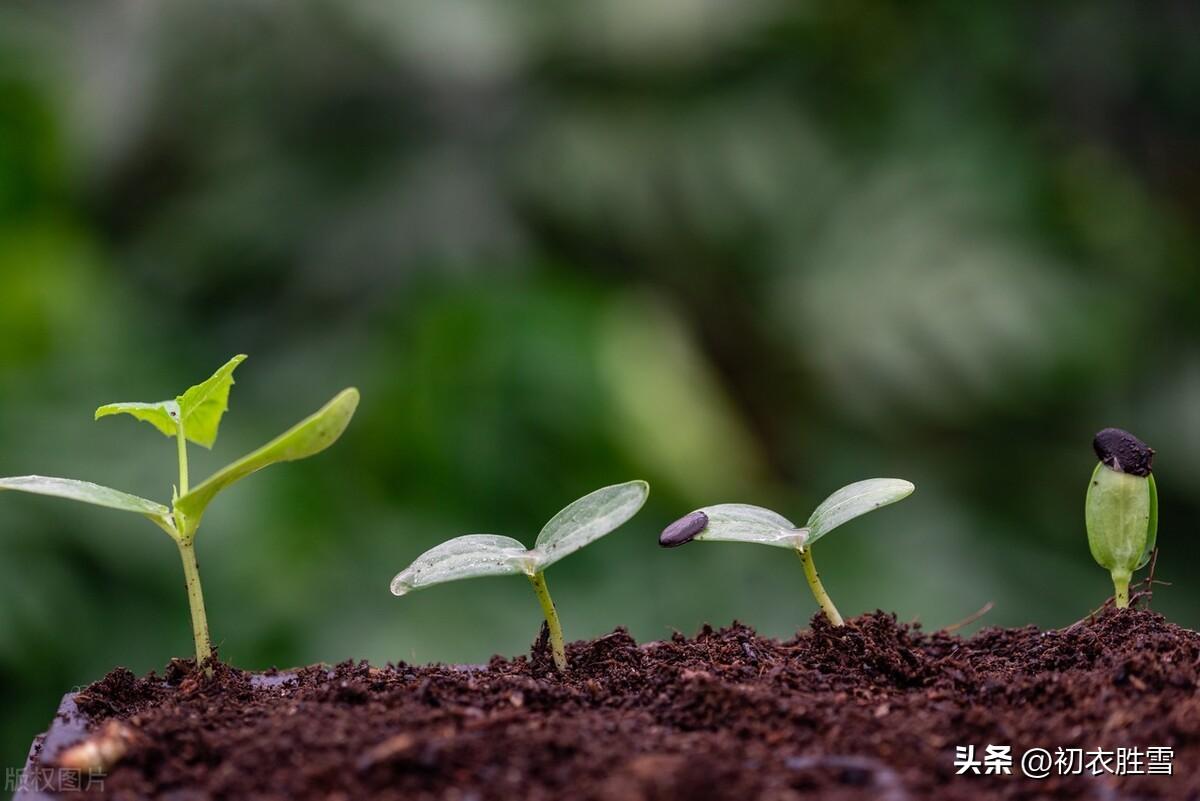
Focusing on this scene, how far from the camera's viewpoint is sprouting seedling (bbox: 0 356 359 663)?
0.74 meters

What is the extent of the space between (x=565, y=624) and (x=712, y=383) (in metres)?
0.97

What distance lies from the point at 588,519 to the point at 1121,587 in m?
0.44

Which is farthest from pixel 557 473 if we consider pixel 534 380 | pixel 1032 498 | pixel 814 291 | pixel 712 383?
pixel 1032 498

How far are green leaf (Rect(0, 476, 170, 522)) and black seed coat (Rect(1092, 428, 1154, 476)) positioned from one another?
2.23 ft

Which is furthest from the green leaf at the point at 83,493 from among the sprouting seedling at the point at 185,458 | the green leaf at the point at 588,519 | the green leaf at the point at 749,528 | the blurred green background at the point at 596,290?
the blurred green background at the point at 596,290

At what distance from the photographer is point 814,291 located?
134 inches

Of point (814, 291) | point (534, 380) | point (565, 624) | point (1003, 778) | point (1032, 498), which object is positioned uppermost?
point (814, 291)

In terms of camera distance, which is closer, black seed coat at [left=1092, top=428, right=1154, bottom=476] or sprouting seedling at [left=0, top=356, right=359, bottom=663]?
sprouting seedling at [left=0, top=356, right=359, bottom=663]

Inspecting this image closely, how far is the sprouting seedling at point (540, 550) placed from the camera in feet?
2.61

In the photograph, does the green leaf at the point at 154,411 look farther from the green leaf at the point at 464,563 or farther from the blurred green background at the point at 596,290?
the blurred green background at the point at 596,290

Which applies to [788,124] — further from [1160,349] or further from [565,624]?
[565,624]

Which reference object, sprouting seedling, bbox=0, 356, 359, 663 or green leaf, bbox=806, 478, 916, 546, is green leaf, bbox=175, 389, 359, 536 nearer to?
sprouting seedling, bbox=0, 356, 359, 663

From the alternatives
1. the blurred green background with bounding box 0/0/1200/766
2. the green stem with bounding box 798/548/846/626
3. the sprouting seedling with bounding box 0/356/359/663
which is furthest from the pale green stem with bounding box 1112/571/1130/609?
the blurred green background with bounding box 0/0/1200/766

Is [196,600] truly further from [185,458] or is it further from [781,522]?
[781,522]
